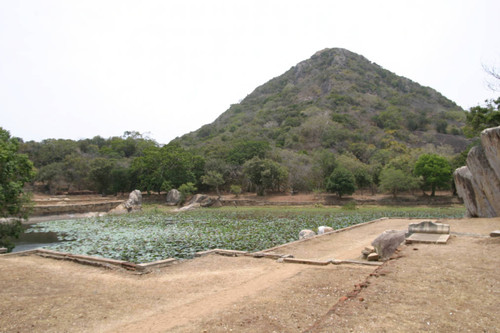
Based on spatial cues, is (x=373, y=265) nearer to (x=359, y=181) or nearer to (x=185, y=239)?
(x=185, y=239)

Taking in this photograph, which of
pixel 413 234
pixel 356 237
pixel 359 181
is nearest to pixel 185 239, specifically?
pixel 356 237

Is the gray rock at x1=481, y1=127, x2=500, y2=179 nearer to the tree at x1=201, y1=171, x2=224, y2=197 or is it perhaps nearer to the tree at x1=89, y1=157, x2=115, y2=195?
the tree at x1=201, y1=171, x2=224, y2=197

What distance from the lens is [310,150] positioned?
220ft

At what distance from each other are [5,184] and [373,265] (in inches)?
632

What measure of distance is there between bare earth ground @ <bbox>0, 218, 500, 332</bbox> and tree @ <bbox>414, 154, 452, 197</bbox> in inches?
1299

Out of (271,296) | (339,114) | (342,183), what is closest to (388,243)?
(271,296)

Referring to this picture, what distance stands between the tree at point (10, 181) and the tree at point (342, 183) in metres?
32.6

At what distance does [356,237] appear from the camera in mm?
14125

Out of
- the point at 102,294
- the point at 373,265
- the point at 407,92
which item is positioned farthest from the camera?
the point at 407,92

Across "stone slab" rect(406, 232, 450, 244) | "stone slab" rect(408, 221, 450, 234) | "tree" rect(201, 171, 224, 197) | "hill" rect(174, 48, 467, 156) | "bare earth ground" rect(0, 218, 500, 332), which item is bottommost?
"bare earth ground" rect(0, 218, 500, 332)

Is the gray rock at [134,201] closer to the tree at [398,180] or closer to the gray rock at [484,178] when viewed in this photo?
the tree at [398,180]

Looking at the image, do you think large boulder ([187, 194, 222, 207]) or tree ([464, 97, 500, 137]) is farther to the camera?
large boulder ([187, 194, 222, 207])

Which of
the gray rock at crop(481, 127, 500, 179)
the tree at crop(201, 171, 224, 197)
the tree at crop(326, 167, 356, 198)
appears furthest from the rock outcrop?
the gray rock at crop(481, 127, 500, 179)

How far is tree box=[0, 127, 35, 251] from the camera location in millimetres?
14688
